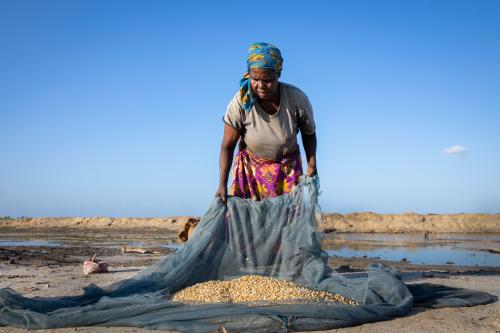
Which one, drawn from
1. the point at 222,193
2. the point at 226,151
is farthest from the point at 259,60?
the point at 222,193

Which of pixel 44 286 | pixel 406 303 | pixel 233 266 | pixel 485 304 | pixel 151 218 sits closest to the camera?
pixel 406 303

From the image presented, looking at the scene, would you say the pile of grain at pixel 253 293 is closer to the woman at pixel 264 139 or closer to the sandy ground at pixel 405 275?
the sandy ground at pixel 405 275

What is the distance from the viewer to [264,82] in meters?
4.78

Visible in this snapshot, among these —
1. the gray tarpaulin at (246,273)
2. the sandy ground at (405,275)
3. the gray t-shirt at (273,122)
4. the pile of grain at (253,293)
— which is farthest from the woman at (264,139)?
the sandy ground at (405,275)

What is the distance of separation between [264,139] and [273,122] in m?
0.18

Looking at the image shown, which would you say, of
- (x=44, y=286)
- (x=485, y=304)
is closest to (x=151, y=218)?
(x=44, y=286)

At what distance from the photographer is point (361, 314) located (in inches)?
147

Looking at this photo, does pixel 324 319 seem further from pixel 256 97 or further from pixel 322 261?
pixel 256 97

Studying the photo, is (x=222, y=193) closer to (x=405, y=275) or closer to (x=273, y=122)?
(x=273, y=122)

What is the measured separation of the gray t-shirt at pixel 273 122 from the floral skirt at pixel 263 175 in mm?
92

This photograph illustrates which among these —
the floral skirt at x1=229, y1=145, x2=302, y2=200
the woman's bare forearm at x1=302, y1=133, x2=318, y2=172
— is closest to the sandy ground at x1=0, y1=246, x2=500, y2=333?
the floral skirt at x1=229, y1=145, x2=302, y2=200

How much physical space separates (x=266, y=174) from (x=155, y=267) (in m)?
1.35

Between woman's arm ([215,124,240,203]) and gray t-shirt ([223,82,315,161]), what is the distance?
0.07 metres

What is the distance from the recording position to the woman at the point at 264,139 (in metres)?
5.04
